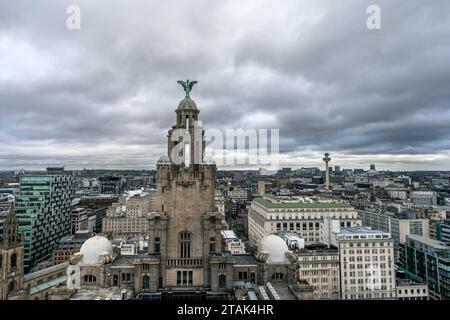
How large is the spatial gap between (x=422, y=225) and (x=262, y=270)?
67.4 m

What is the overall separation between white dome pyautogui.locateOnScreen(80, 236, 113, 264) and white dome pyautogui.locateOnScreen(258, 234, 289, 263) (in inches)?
746

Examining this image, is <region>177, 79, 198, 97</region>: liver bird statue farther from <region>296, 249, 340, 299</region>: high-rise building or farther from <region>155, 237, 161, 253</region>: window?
<region>296, 249, 340, 299</region>: high-rise building

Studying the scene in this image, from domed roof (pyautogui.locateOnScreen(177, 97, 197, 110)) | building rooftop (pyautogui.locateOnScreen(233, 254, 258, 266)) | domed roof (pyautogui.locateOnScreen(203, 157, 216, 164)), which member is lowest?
building rooftop (pyautogui.locateOnScreen(233, 254, 258, 266))

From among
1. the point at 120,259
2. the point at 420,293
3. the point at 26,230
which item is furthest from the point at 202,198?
the point at 26,230

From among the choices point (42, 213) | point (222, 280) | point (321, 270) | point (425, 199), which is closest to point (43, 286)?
point (222, 280)

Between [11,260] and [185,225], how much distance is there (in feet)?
108

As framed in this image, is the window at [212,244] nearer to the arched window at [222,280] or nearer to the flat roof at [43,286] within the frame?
the arched window at [222,280]

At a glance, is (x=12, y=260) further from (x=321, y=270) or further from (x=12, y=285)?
(x=321, y=270)

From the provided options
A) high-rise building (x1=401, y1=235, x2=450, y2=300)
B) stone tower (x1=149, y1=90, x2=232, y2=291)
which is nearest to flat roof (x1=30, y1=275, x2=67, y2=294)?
stone tower (x1=149, y1=90, x2=232, y2=291)

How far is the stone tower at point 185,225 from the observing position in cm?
3341

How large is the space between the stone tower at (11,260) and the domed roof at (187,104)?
35.8 meters

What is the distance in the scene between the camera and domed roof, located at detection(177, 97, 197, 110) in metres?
36.1

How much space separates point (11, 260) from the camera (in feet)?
161

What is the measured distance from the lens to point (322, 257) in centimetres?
5891
